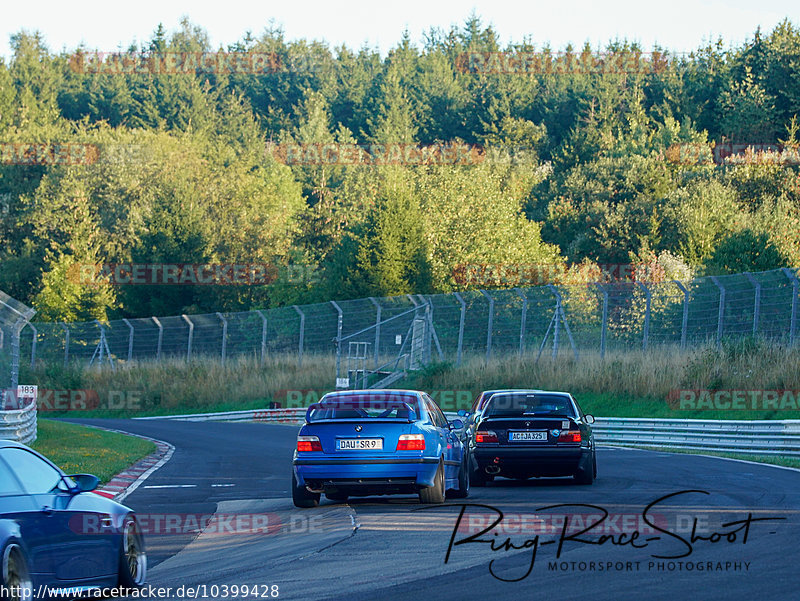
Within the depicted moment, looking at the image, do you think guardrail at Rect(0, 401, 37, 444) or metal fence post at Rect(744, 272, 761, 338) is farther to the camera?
metal fence post at Rect(744, 272, 761, 338)

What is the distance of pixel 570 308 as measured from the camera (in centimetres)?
3509

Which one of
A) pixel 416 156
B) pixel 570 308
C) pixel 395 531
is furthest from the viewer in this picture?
pixel 416 156

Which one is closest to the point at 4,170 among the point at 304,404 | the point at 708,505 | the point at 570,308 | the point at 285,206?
the point at 285,206

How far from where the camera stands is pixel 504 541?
32.1 ft

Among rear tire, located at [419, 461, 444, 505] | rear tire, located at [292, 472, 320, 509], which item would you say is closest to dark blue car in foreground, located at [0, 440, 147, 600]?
rear tire, located at [292, 472, 320, 509]

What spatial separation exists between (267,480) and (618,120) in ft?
277

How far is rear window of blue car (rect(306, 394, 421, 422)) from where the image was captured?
43.4ft

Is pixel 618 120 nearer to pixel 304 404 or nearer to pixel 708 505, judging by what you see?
pixel 304 404

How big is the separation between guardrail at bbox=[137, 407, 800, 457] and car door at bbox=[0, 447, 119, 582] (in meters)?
15.8

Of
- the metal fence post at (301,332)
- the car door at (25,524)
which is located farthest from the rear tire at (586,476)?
the metal fence post at (301,332)

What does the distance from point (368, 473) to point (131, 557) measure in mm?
4842

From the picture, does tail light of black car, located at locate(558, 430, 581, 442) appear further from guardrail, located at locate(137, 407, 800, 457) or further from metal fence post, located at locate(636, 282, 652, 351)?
metal fence post, located at locate(636, 282, 652, 351)

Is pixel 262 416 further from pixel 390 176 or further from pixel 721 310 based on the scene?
pixel 390 176

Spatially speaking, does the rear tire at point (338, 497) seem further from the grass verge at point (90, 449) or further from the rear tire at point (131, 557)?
the rear tire at point (131, 557)
